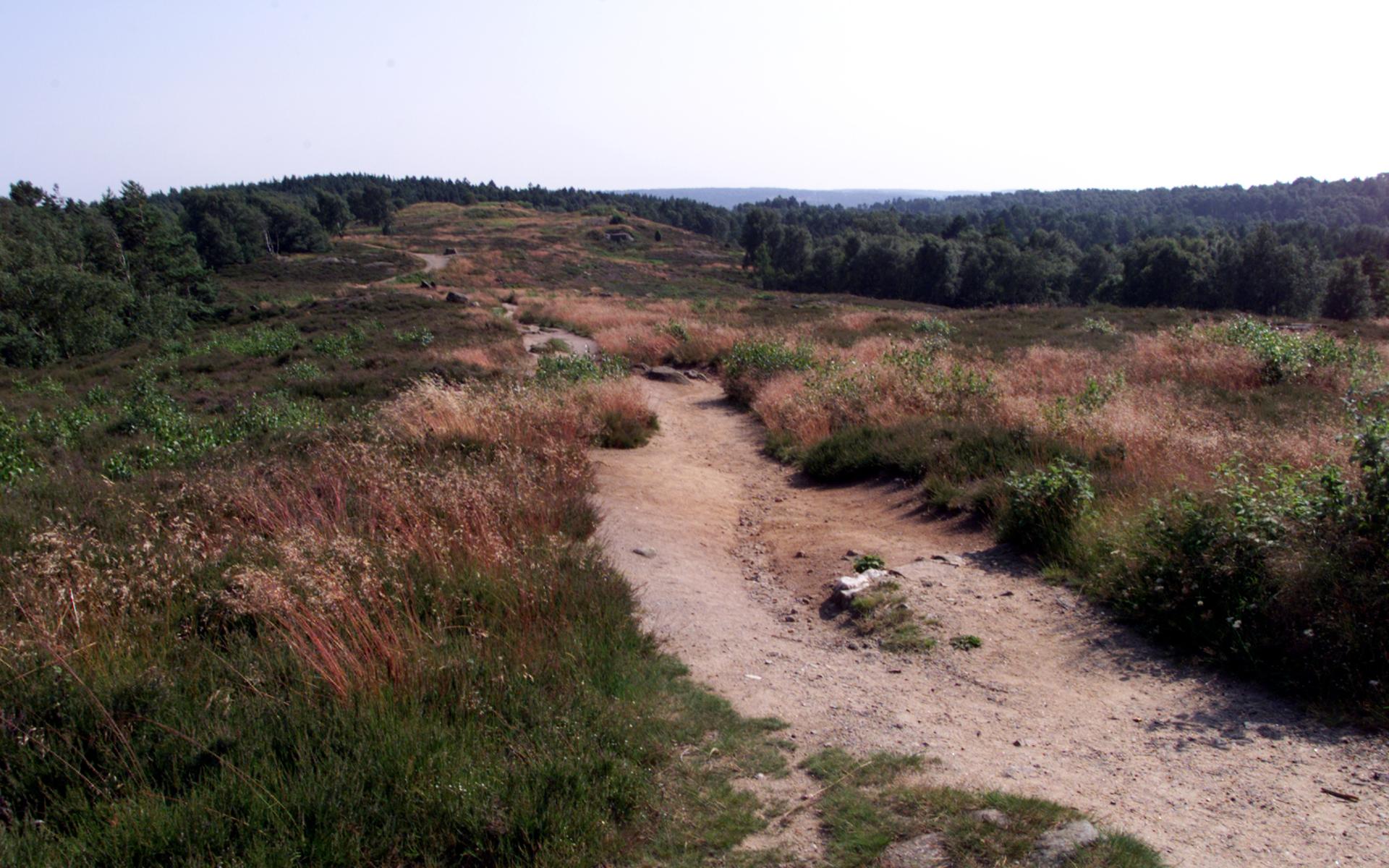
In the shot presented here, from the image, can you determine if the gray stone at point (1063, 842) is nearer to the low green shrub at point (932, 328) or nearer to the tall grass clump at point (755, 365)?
the tall grass clump at point (755, 365)

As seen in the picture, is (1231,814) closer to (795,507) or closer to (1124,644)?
(1124,644)

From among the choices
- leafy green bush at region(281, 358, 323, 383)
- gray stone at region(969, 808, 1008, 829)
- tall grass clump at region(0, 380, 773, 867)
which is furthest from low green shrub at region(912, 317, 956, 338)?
gray stone at region(969, 808, 1008, 829)

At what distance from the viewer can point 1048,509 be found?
6.79 meters

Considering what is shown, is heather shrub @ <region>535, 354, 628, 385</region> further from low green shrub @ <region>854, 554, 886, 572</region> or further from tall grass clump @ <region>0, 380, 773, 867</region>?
tall grass clump @ <region>0, 380, 773, 867</region>

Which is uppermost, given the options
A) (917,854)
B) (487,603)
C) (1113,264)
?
(1113,264)

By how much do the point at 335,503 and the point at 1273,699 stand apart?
6150 mm

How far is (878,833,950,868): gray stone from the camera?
113 inches

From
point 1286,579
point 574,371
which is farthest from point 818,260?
point 1286,579

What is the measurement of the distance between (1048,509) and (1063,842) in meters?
4.30

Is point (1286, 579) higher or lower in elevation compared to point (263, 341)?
higher

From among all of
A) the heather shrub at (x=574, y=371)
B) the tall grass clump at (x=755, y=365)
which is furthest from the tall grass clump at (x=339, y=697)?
the tall grass clump at (x=755, y=365)

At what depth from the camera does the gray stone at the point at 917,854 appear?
2879 millimetres

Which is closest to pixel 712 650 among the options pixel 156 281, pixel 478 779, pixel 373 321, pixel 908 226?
pixel 478 779

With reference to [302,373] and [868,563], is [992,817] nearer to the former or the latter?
[868,563]
